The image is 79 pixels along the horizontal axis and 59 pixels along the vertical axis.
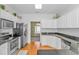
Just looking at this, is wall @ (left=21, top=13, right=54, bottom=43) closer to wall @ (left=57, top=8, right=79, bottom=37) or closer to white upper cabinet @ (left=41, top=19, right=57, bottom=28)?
white upper cabinet @ (left=41, top=19, right=57, bottom=28)

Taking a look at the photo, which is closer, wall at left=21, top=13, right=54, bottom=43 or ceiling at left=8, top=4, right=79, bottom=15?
ceiling at left=8, top=4, right=79, bottom=15

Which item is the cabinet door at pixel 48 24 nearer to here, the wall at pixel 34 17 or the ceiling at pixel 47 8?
the wall at pixel 34 17

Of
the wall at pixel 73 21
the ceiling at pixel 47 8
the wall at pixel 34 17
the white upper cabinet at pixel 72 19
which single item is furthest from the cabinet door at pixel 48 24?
the white upper cabinet at pixel 72 19

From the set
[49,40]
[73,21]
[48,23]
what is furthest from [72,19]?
[48,23]

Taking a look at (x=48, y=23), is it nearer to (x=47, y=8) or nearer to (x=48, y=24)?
(x=48, y=24)

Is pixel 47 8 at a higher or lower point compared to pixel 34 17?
higher

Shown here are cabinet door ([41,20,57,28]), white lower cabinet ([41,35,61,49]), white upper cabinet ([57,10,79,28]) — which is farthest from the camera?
cabinet door ([41,20,57,28])

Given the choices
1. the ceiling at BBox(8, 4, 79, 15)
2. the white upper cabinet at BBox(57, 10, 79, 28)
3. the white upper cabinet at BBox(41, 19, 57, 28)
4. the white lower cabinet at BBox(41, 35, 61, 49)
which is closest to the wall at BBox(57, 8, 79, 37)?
the white upper cabinet at BBox(57, 10, 79, 28)

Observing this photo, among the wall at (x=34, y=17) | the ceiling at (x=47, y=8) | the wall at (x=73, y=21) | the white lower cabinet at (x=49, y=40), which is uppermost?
the ceiling at (x=47, y=8)

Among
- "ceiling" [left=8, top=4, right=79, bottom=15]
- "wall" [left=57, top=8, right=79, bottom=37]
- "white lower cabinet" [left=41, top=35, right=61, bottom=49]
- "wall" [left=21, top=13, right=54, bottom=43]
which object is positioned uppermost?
"ceiling" [left=8, top=4, right=79, bottom=15]

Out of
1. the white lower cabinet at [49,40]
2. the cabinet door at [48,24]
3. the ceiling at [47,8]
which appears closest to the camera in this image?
the ceiling at [47,8]
